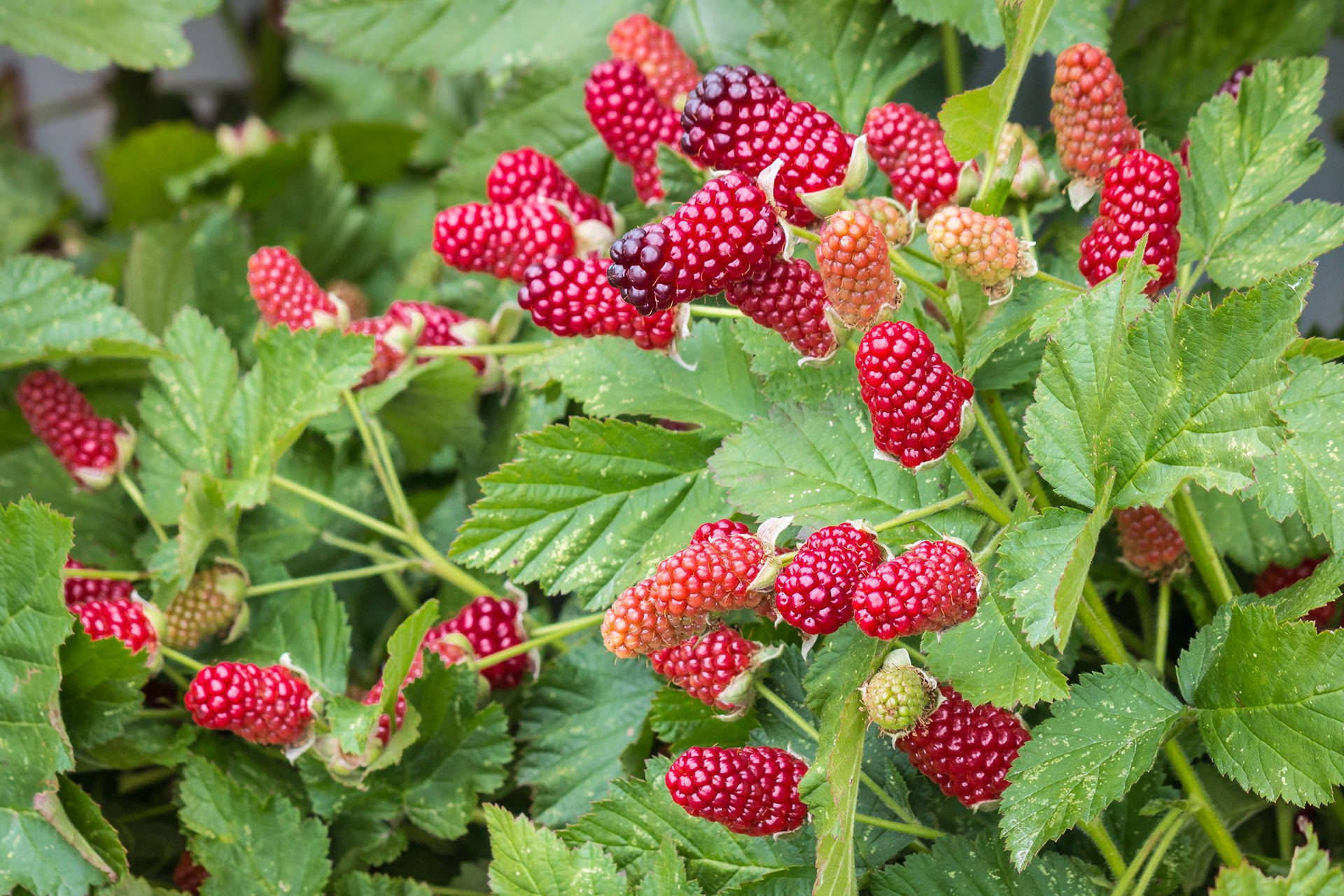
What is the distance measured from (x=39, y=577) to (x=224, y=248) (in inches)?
23.1

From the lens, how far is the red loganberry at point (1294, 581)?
882 millimetres

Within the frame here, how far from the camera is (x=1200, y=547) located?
80cm

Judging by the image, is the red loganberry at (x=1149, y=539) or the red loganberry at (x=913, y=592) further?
the red loganberry at (x=1149, y=539)

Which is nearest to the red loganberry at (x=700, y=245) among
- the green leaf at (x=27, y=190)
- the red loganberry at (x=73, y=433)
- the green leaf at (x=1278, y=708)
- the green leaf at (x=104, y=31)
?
the green leaf at (x=1278, y=708)

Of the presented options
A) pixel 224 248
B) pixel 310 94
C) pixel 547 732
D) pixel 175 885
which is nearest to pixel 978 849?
pixel 547 732

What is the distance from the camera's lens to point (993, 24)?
101 cm

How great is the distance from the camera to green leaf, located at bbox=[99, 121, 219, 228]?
5.35 feet

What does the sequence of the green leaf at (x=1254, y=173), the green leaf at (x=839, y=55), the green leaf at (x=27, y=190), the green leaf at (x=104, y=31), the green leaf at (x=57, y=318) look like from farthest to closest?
the green leaf at (x=27, y=190), the green leaf at (x=104, y=31), the green leaf at (x=57, y=318), the green leaf at (x=839, y=55), the green leaf at (x=1254, y=173)

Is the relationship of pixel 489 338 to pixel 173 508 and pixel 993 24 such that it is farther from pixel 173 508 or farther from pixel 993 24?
pixel 993 24

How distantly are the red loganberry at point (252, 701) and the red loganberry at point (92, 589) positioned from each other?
24 centimetres

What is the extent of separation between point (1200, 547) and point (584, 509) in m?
0.45

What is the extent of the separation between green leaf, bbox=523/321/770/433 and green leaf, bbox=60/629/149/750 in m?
0.42

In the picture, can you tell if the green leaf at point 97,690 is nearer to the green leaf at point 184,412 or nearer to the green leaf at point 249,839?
the green leaf at point 249,839

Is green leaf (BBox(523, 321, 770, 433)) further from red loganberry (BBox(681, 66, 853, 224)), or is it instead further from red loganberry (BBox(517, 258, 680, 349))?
red loganberry (BBox(681, 66, 853, 224))
